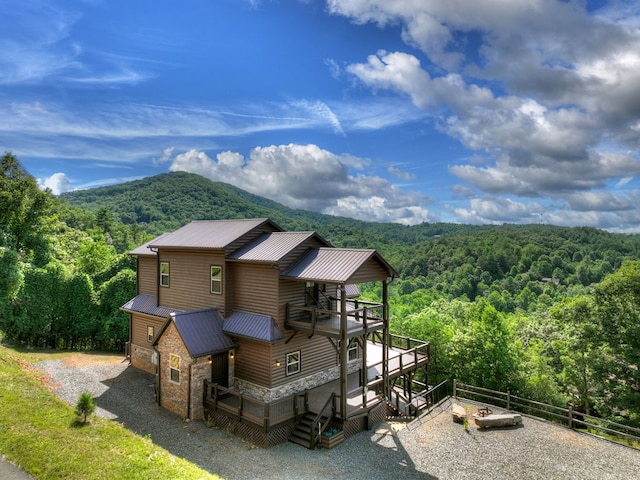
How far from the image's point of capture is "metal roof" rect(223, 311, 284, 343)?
14438mm

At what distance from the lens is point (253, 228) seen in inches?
673

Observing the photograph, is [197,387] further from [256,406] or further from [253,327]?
[253,327]

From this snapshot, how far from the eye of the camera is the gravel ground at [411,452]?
1141 cm

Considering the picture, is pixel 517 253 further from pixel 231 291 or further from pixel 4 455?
pixel 4 455

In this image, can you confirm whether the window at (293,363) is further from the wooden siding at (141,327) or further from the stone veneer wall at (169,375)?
the wooden siding at (141,327)

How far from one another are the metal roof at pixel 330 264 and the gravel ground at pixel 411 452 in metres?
5.88

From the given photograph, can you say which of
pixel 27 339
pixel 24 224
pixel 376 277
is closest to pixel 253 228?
pixel 376 277

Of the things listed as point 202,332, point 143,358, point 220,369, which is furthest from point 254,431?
point 143,358

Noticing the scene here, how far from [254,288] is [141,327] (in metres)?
9.05

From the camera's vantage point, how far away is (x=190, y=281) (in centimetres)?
1783

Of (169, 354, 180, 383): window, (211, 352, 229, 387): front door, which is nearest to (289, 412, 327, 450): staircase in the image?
(211, 352, 229, 387): front door

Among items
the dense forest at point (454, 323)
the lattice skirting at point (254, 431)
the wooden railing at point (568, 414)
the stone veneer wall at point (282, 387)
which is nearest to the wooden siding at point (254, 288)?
the stone veneer wall at point (282, 387)

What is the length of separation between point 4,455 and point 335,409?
31.7 ft

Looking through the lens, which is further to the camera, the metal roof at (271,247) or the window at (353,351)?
the window at (353,351)
